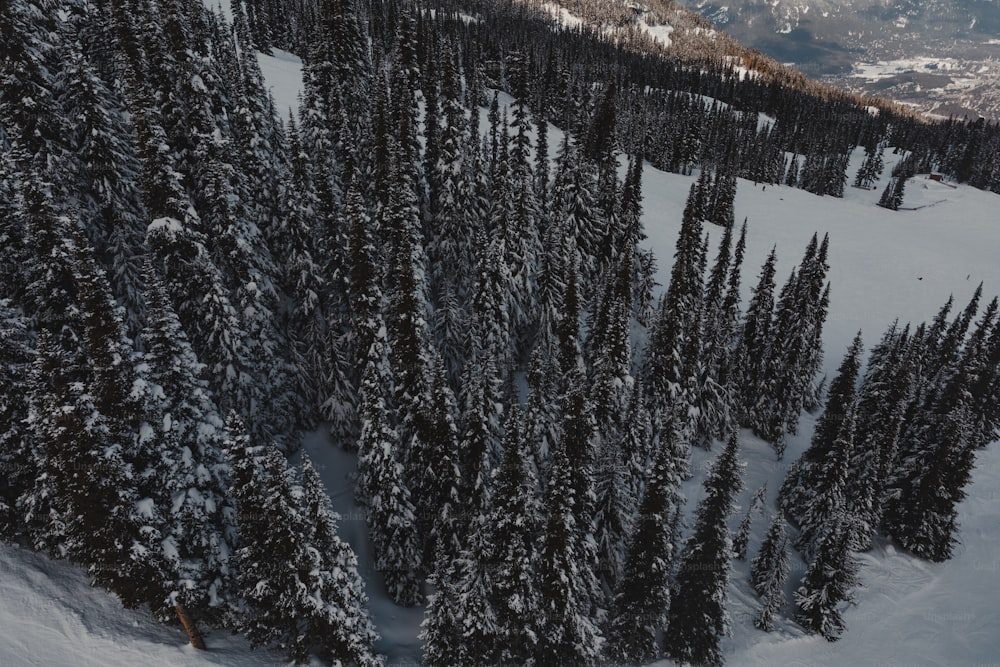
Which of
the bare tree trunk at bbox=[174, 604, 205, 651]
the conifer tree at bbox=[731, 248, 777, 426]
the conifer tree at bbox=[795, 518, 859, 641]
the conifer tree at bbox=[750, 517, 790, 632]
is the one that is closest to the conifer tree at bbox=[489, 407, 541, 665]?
the bare tree trunk at bbox=[174, 604, 205, 651]

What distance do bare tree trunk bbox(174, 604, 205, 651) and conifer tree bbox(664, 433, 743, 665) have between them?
22200mm

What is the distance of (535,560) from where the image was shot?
23.4 m

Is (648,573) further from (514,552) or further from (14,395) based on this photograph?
(14,395)

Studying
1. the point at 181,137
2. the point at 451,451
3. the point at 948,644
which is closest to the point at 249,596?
the point at 451,451

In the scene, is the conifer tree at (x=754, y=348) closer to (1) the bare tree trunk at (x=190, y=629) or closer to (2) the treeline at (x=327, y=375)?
(2) the treeline at (x=327, y=375)

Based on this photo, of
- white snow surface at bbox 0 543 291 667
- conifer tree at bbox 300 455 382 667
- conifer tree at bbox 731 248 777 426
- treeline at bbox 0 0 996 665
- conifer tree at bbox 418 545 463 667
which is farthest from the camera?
conifer tree at bbox 731 248 777 426

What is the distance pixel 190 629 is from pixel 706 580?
2312cm

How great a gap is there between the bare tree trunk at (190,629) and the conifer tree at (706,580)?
22200mm

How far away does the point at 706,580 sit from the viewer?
26141 millimetres

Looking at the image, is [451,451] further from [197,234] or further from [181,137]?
[181,137]

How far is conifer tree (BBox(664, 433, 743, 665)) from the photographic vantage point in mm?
25453

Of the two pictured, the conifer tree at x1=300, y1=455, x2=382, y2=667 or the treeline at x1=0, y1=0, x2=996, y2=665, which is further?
the conifer tree at x1=300, y1=455, x2=382, y2=667

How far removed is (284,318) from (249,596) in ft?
69.2

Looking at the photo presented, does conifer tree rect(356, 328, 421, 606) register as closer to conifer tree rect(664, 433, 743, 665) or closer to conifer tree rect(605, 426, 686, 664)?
conifer tree rect(605, 426, 686, 664)
